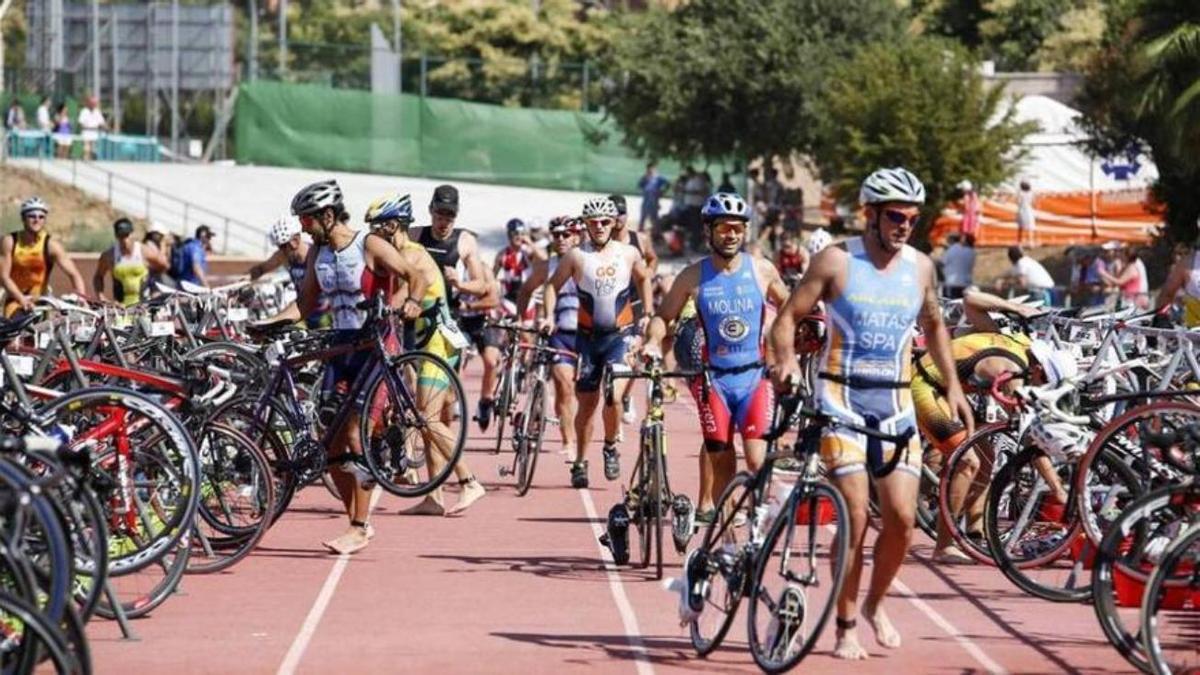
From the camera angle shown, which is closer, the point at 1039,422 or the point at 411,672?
the point at 411,672

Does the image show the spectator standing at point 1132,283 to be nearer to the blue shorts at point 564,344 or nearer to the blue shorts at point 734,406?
the blue shorts at point 564,344

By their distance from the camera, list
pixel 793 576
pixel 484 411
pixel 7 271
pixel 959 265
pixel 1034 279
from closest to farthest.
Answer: pixel 793 576 < pixel 484 411 < pixel 7 271 < pixel 1034 279 < pixel 959 265

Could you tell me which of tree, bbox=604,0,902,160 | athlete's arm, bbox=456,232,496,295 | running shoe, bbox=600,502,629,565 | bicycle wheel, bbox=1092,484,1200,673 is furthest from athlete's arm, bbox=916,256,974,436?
tree, bbox=604,0,902,160

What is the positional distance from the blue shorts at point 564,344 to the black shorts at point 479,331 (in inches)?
53.3

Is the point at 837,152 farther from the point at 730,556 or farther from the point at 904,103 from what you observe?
the point at 730,556

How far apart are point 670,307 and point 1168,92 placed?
27.9 metres

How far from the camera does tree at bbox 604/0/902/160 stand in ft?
181

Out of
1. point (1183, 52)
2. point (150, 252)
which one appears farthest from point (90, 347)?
point (1183, 52)

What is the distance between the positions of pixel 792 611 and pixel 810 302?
1399 mm

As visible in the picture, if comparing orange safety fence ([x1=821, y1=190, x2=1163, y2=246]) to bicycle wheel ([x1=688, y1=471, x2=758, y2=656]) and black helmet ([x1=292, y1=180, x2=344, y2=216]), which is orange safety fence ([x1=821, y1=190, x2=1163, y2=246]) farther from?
bicycle wheel ([x1=688, y1=471, x2=758, y2=656])

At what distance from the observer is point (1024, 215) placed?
45750mm

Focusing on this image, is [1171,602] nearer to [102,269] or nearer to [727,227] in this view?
[727,227]

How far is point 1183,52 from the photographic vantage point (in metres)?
39.2

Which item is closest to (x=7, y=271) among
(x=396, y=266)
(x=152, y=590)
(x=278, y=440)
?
(x=396, y=266)
